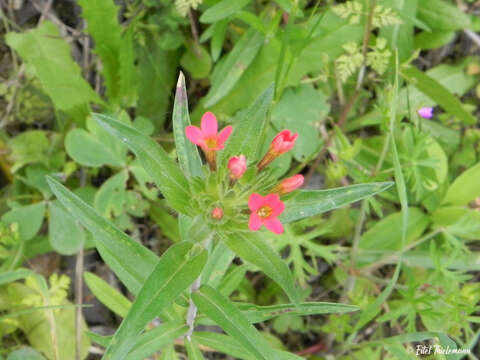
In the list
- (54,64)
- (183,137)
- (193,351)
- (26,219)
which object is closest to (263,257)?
(183,137)

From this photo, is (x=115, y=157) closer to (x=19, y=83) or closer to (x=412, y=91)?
(x=19, y=83)

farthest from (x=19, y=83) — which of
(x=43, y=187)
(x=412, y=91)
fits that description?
(x=412, y=91)

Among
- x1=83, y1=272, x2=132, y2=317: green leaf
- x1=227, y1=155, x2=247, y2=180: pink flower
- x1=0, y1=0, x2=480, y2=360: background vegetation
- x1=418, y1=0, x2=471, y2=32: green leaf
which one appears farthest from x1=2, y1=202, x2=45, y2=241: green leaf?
x1=418, y1=0, x2=471, y2=32: green leaf

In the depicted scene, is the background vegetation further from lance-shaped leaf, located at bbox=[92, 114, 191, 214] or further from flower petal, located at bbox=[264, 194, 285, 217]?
flower petal, located at bbox=[264, 194, 285, 217]

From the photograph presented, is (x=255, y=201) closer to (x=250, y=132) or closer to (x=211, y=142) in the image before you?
(x=211, y=142)

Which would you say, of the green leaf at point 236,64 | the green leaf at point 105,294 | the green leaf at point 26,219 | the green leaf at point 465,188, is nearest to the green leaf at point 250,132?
the green leaf at point 105,294

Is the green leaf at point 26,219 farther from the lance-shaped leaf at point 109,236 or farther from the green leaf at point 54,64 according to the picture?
the lance-shaped leaf at point 109,236
